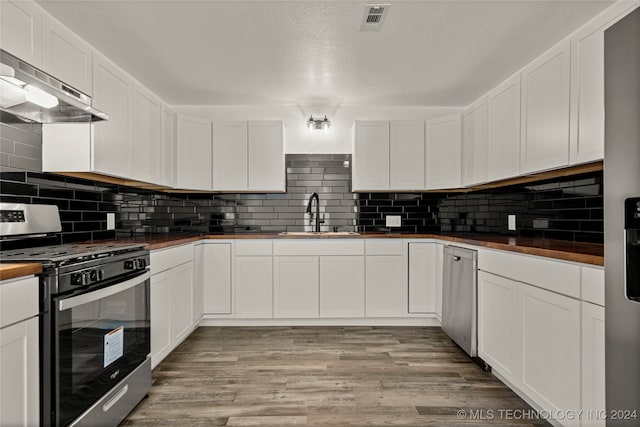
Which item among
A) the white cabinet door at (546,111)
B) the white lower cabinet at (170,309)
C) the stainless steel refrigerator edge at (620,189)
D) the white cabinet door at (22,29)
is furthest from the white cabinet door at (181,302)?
the white cabinet door at (546,111)

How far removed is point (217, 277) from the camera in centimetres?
346

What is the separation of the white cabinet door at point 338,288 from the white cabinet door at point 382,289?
0.13 m

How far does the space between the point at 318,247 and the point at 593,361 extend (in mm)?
2316

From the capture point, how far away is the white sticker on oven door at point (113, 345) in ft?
5.78

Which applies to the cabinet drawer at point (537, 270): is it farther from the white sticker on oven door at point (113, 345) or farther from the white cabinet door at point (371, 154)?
the white sticker on oven door at point (113, 345)

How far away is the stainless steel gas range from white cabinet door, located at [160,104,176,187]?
1.16 m

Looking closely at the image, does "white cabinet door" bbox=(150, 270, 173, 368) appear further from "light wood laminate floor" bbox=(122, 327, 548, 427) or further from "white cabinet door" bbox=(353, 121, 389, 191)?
"white cabinet door" bbox=(353, 121, 389, 191)

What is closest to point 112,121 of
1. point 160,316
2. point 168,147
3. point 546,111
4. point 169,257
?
point 168,147

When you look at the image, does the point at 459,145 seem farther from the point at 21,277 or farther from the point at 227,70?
the point at 21,277

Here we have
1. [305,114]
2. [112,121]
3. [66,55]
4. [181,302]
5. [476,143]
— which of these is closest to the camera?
[66,55]

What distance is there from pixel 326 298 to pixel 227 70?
2.33 metres

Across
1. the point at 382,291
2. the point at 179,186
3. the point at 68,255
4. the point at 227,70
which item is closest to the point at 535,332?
the point at 382,291

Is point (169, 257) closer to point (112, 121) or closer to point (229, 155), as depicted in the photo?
point (112, 121)

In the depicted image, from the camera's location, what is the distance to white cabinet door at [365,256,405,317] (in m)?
3.47
